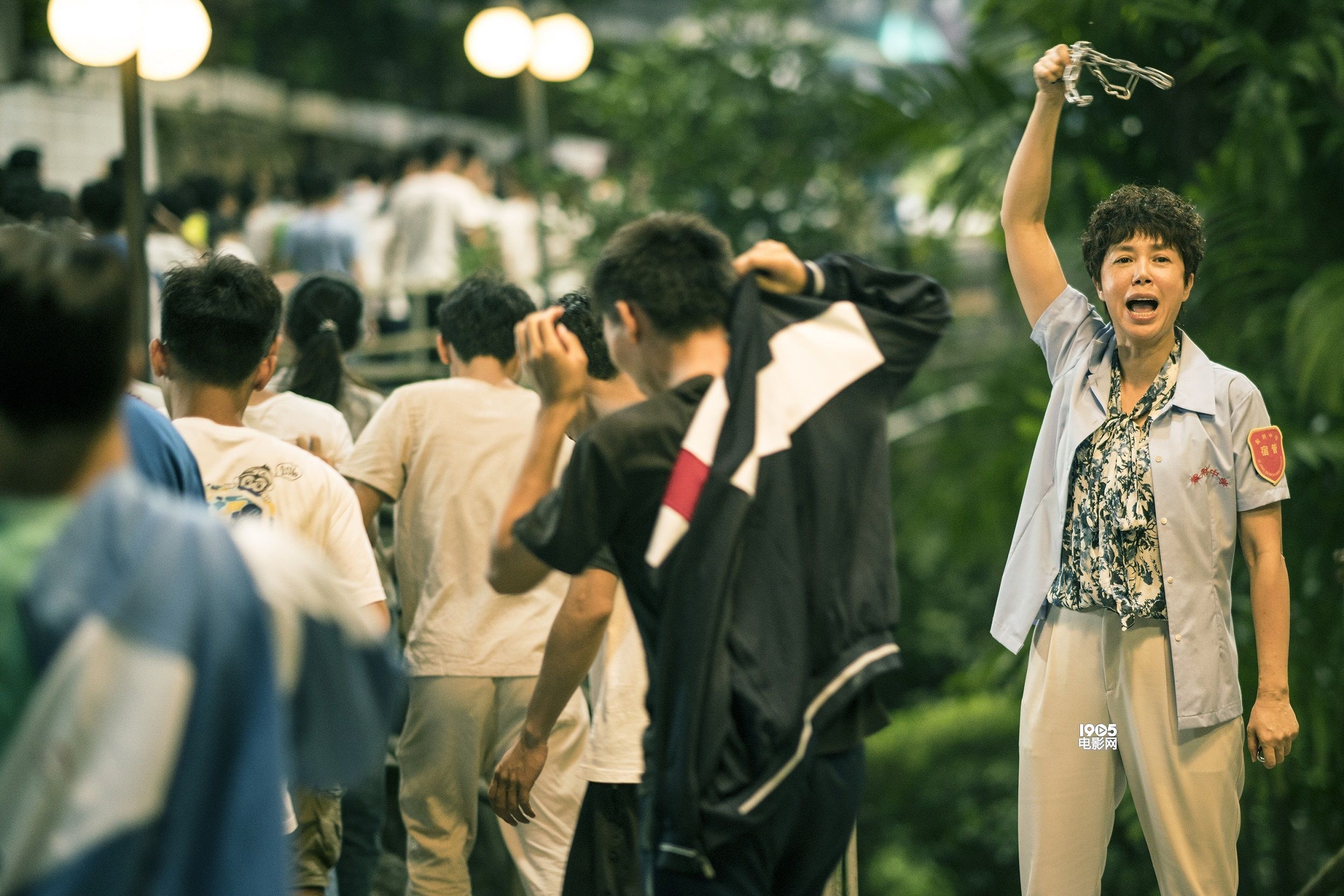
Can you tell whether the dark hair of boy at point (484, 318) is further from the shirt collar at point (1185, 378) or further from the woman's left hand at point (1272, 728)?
the woman's left hand at point (1272, 728)

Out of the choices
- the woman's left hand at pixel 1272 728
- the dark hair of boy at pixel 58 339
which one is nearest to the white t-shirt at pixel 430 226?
the woman's left hand at pixel 1272 728

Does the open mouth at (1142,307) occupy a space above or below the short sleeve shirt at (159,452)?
above

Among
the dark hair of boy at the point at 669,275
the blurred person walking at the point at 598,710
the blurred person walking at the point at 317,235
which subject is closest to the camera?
the dark hair of boy at the point at 669,275

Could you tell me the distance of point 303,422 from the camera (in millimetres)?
3857

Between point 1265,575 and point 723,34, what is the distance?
8853 millimetres

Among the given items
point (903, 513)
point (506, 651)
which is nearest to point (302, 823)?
point (506, 651)

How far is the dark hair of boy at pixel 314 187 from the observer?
906 centimetres

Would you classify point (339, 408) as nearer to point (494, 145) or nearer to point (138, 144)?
point (138, 144)

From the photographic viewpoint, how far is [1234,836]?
313cm

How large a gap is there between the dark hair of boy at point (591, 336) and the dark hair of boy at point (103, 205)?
3.31 m

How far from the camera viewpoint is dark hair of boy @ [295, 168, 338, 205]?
9.06m

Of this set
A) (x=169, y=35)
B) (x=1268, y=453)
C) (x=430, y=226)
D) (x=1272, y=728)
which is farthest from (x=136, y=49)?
(x=430, y=226)

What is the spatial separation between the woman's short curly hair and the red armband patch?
0.39m

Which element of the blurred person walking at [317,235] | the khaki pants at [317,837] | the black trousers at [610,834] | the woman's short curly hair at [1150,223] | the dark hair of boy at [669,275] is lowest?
the khaki pants at [317,837]
